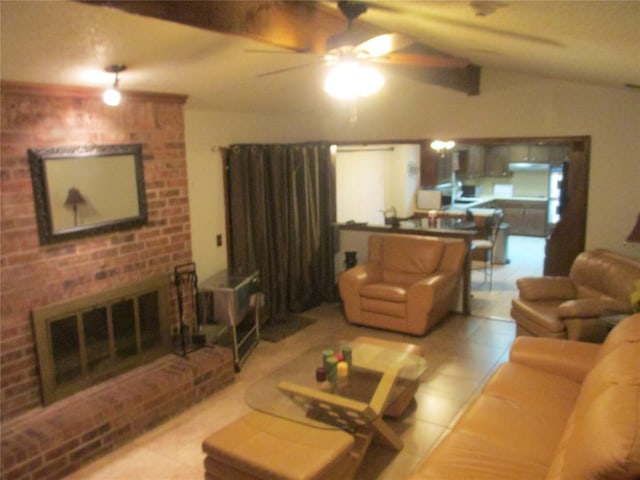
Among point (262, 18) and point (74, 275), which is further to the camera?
point (74, 275)

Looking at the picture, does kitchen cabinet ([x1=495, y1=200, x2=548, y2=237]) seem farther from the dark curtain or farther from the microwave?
the dark curtain

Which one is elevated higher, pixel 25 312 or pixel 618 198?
pixel 618 198

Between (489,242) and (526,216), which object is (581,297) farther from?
(526,216)

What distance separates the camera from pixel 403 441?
3148 mm

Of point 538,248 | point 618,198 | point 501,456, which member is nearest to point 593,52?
point 501,456

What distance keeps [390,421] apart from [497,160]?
7904 millimetres

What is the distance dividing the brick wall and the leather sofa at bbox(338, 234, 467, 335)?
77.8 inches

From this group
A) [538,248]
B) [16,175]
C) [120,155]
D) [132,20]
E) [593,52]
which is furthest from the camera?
[538,248]

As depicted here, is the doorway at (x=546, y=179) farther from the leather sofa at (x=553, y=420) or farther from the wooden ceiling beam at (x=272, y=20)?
the wooden ceiling beam at (x=272, y=20)

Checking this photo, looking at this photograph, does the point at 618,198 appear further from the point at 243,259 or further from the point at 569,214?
the point at 243,259

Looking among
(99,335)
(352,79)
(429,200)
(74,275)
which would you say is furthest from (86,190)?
(429,200)

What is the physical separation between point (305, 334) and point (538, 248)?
554 cm

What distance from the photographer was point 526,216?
966cm

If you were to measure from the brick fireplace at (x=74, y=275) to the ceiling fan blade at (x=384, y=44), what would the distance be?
1994mm
